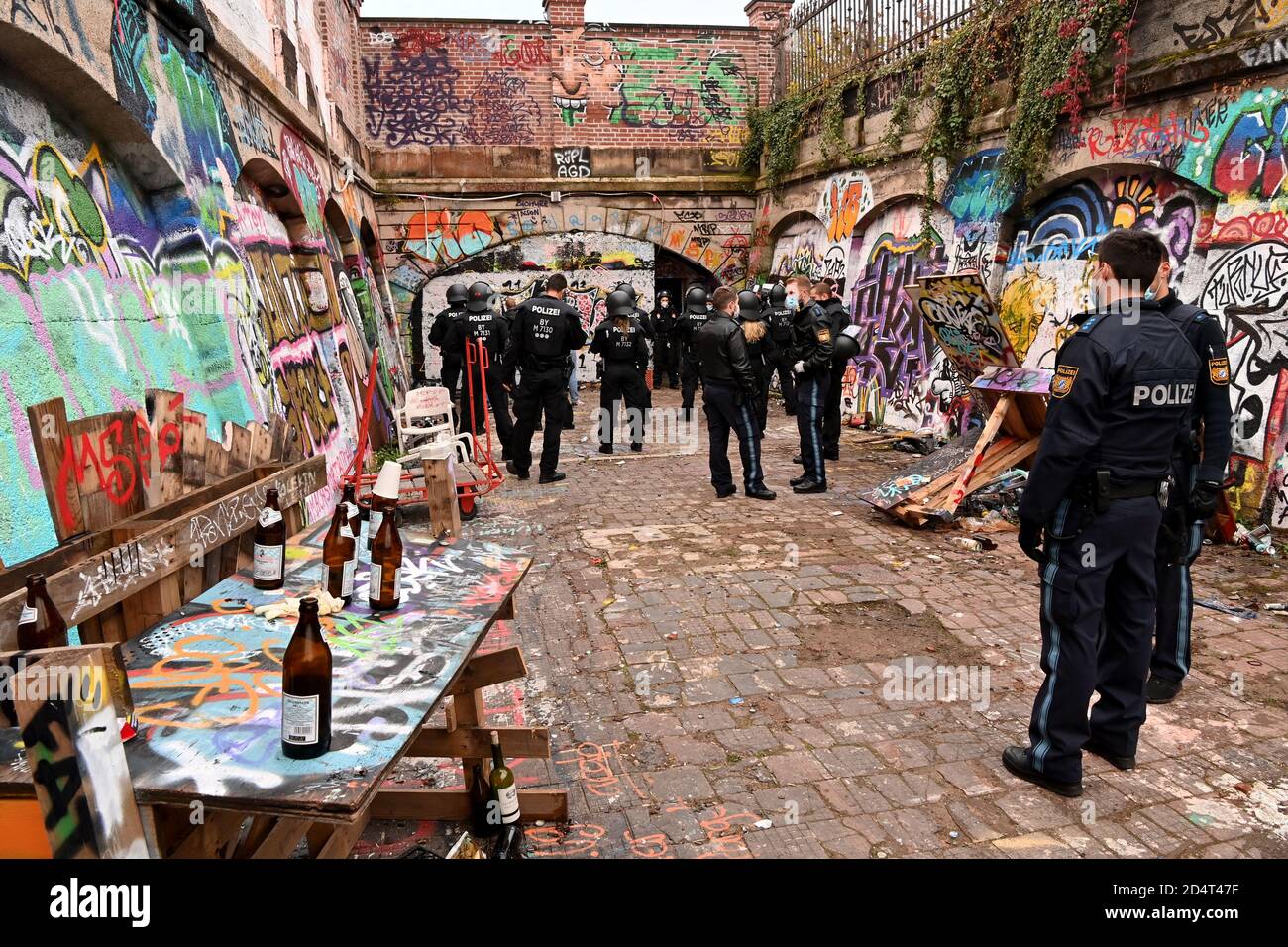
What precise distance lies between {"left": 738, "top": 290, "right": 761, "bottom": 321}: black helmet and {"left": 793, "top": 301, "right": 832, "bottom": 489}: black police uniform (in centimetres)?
48

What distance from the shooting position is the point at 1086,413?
11.3 feet

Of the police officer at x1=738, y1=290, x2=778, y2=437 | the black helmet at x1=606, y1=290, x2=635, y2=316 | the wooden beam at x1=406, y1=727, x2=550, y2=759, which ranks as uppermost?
the black helmet at x1=606, y1=290, x2=635, y2=316

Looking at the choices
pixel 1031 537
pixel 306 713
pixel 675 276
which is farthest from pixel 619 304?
pixel 675 276

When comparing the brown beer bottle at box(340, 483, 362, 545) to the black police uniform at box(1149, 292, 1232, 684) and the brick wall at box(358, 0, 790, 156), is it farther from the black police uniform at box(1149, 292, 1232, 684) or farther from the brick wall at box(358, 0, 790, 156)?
the brick wall at box(358, 0, 790, 156)

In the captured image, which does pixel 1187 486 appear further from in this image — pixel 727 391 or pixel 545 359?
pixel 545 359

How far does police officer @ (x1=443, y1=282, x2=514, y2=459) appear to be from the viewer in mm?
9812

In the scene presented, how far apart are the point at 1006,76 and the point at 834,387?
4297 mm

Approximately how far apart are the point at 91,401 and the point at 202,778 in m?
3.33

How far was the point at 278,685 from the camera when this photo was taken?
2.42 metres

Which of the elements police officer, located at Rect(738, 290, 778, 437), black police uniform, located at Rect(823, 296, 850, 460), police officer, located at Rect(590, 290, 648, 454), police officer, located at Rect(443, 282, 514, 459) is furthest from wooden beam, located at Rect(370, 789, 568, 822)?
police officer, located at Rect(590, 290, 648, 454)

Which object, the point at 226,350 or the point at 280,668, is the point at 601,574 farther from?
the point at 280,668

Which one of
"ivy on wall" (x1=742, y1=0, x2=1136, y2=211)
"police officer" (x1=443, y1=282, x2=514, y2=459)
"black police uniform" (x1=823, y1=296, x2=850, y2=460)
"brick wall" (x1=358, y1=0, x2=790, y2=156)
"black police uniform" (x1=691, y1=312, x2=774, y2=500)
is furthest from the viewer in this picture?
"brick wall" (x1=358, y1=0, x2=790, y2=156)

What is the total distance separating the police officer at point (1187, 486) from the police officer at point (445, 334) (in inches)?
301

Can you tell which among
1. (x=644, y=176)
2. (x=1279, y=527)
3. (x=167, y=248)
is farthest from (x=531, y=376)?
(x=644, y=176)
